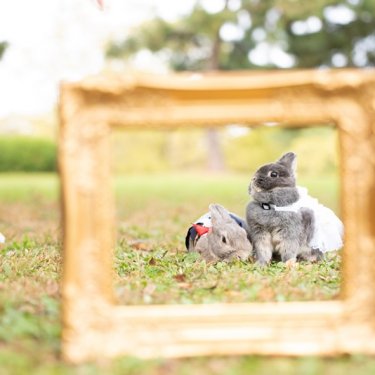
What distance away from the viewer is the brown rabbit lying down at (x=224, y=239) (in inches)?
171

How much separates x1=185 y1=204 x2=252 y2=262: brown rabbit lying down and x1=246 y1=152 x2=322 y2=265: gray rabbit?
8 cm

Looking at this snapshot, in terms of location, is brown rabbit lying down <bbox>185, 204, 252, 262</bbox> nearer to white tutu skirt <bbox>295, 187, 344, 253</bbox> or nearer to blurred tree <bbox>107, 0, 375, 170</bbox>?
white tutu skirt <bbox>295, 187, 344, 253</bbox>

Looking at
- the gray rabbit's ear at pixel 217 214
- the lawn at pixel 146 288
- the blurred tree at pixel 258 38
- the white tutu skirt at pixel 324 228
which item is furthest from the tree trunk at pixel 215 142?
the gray rabbit's ear at pixel 217 214

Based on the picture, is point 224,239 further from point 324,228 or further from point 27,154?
point 27,154

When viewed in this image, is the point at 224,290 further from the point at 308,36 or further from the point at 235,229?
the point at 308,36

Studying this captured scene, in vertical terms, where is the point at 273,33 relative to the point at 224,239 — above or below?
above

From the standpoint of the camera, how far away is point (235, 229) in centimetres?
435

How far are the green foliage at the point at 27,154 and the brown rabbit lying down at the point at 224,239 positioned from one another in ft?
67.9

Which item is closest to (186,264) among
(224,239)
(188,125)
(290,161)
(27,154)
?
(224,239)

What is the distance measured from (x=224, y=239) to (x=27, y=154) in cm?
2101

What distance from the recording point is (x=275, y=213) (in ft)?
14.0

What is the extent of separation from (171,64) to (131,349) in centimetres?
2262

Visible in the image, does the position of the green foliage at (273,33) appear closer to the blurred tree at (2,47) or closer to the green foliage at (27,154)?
the green foliage at (27,154)

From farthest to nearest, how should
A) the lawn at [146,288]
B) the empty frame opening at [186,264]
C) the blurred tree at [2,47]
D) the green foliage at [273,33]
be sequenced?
the green foliage at [273,33], the blurred tree at [2,47], the empty frame opening at [186,264], the lawn at [146,288]
